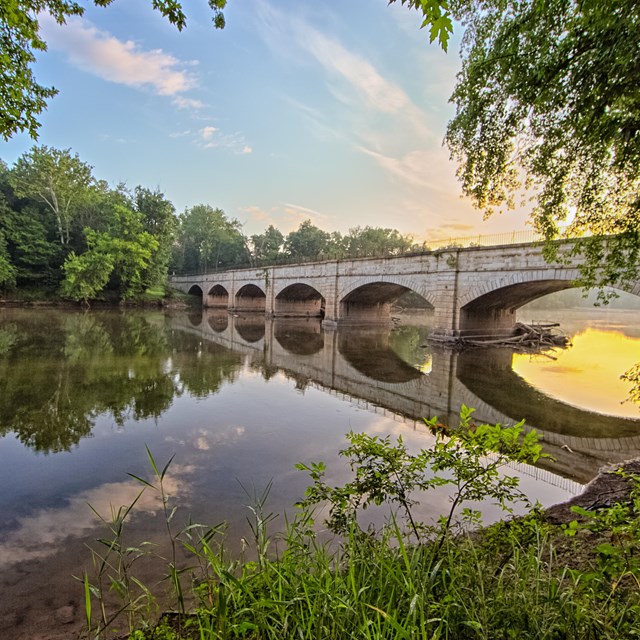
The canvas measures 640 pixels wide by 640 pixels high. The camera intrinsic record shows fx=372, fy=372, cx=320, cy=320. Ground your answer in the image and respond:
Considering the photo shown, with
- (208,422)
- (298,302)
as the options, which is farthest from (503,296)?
(298,302)

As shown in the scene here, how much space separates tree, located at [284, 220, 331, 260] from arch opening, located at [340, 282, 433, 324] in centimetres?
3124

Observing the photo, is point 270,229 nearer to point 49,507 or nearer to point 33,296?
point 33,296

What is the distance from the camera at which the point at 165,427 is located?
621cm

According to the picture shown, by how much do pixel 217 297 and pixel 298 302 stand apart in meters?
18.0

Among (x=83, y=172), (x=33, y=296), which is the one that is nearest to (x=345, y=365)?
(x=33, y=296)

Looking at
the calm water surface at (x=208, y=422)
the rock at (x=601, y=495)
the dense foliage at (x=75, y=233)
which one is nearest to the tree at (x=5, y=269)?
the dense foliage at (x=75, y=233)

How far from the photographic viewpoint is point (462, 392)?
9.48 m

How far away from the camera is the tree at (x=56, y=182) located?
3253cm

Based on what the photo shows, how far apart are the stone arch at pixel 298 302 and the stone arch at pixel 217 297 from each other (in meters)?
14.4

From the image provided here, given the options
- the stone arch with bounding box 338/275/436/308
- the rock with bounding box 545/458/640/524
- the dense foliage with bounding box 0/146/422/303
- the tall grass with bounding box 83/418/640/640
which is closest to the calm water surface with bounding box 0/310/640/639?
the rock with bounding box 545/458/640/524

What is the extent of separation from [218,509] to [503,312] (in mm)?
19986

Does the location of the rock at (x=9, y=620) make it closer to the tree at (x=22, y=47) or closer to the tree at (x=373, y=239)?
the tree at (x=22, y=47)

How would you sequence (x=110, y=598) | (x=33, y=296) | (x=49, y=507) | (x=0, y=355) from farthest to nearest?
(x=33, y=296) < (x=0, y=355) < (x=49, y=507) < (x=110, y=598)

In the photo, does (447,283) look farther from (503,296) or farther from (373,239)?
(373,239)
